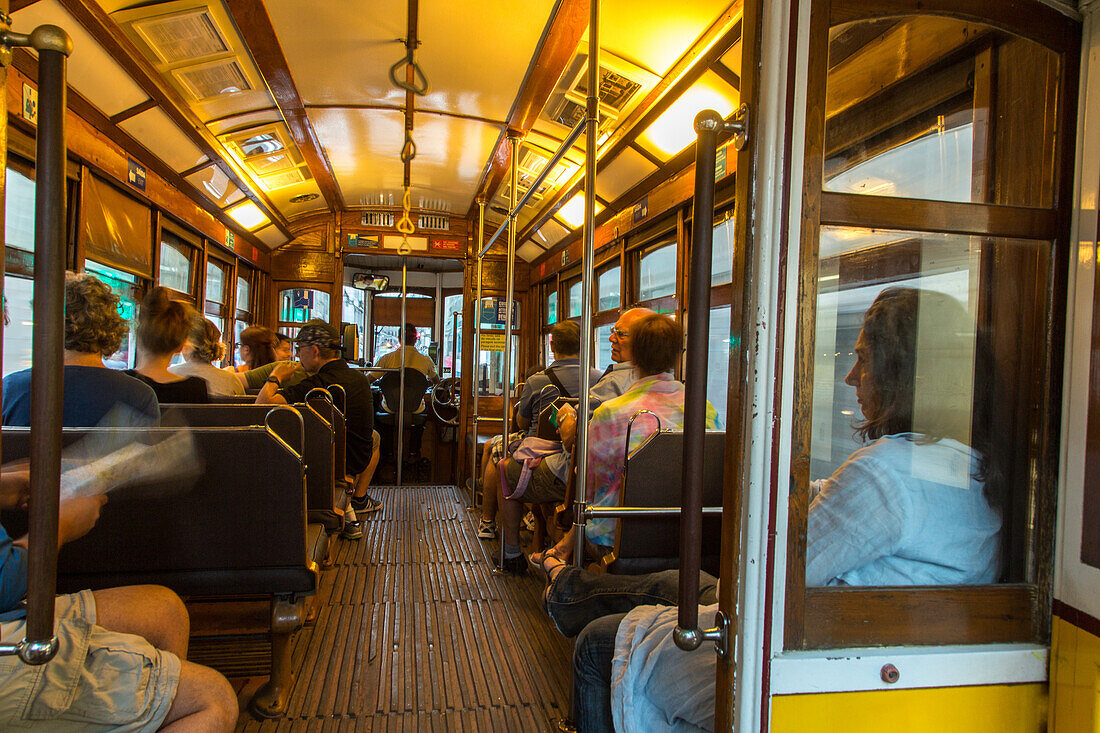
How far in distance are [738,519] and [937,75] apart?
2.74 feet

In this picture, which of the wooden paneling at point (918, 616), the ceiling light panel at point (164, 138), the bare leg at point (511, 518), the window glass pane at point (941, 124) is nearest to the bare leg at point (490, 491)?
the bare leg at point (511, 518)

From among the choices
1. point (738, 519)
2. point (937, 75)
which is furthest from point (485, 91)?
point (738, 519)

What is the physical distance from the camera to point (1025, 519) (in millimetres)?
1046

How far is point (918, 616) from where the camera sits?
994mm

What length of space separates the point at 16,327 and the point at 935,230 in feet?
10.4

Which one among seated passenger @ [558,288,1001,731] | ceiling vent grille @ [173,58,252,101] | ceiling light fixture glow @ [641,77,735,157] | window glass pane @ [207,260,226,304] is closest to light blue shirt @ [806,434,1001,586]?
seated passenger @ [558,288,1001,731]

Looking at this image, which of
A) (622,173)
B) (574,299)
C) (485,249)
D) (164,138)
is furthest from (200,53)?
(574,299)

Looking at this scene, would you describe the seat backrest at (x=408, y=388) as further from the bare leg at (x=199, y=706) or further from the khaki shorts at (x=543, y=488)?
the bare leg at (x=199, y=706)

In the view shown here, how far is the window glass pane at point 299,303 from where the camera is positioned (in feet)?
22.2

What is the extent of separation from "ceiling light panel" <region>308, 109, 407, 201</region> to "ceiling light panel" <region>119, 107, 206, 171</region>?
0.78 metres

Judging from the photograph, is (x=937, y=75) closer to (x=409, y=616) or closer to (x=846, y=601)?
(x=846, y=601)

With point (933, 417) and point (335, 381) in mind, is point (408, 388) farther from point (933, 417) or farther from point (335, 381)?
point (933, 417)

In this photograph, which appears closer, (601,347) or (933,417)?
(933,417)

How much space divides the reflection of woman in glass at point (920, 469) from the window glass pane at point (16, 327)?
2918 mm
